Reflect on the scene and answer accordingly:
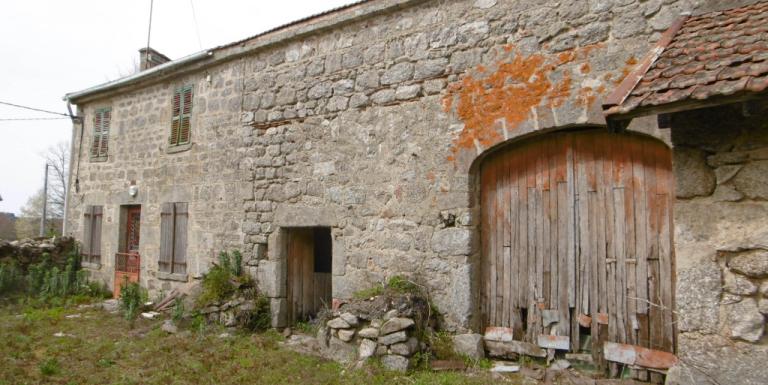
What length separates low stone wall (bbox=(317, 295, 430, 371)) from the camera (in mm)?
4645

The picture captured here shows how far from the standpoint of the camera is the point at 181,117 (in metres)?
8.08

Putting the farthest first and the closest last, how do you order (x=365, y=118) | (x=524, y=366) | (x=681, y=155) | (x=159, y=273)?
(x=159, y=273) → (x=365, y=118) → (x=524, y=366) → (x=681, y=155)

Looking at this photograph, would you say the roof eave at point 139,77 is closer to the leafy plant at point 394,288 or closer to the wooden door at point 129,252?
the wooden door at point 129,252

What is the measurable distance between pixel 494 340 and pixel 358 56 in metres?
3.59

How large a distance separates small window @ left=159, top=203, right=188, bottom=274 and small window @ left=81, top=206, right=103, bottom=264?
2241mm

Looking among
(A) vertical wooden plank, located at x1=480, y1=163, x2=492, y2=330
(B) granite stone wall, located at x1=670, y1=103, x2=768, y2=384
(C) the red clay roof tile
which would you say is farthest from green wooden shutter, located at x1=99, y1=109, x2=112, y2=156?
(B) granite stone wall, located at x1=670, y1=103, x2=768, y2=384

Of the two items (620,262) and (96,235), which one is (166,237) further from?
(620,262)

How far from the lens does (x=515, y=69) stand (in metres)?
4.84

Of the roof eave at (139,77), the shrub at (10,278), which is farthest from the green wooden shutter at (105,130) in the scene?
the shrub at (10,278)

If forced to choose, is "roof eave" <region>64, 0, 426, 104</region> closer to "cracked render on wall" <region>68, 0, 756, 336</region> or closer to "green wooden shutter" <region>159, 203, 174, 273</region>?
"cracked render on wall" <region>68, 0, 756, 336</region>

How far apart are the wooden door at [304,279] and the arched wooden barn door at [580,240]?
2.77 meters

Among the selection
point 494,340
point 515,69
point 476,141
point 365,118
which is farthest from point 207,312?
point 515,69

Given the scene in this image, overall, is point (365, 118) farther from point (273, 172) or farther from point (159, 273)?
point (159, 273)

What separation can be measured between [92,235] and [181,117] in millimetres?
3526
